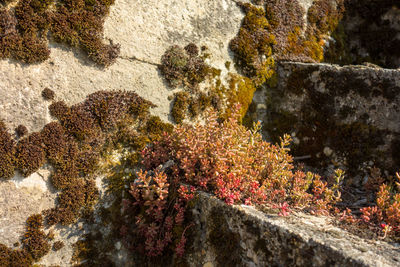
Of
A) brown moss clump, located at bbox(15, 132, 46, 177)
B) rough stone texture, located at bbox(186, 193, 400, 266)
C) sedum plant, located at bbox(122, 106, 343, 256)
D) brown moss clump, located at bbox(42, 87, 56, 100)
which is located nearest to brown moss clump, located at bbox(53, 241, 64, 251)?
sedum plant, located at bbox(122, 106, 343, 256)

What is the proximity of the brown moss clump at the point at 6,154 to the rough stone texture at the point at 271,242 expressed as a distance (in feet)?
10.5

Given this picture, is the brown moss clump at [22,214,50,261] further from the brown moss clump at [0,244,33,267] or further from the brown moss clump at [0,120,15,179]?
the brown moss clump at [0,120,15,179]

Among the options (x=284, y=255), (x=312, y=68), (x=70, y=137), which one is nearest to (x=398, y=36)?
A: (x=312, y=68)

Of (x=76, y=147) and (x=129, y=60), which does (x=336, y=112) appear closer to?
(x=129, y=60)

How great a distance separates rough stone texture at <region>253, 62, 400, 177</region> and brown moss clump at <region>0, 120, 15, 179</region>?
17.5 ft

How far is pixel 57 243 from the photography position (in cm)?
522

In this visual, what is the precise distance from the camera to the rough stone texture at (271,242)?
3.35 m

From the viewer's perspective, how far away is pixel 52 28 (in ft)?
17.6

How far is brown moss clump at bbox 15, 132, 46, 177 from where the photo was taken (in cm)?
502

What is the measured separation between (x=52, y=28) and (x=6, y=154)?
7.95 ft

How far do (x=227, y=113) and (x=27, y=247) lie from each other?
16.1 feet

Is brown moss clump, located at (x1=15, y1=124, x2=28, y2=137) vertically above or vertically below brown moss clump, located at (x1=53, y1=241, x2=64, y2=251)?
above

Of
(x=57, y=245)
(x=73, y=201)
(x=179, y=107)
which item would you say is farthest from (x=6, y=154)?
(x=179, y=107)

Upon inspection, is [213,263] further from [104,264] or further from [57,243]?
[57,243]
